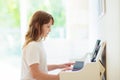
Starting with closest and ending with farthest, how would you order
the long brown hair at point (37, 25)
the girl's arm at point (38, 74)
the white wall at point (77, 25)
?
the girl's arm at point (38, 74) → the long brown hair at point (37, 25) → the white wall at point (77, 25)

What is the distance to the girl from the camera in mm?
1874

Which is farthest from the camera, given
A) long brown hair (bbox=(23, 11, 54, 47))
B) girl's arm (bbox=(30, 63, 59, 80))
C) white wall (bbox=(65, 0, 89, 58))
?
white wall (bbox=(65, 0, 89, 58))

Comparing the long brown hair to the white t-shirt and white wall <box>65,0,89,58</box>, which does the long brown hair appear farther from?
white wall <box>65,0,89,58</box>

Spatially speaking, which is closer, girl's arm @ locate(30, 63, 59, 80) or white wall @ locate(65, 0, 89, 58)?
girl's arm @ locate(30, 63, 59, 80)

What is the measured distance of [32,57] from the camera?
1.89 meters

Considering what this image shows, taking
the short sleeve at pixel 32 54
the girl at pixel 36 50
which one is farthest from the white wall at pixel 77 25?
the short sleeve at pixel 32 54

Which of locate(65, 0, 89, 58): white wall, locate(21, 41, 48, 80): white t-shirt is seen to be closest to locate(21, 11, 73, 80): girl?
locate(21, 41, 48, 80): white t-shirt

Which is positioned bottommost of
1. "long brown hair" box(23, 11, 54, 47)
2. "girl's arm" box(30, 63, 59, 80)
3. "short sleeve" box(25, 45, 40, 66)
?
"girl's arm" box(30, 63, 59, 80)

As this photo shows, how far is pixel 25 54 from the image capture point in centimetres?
193

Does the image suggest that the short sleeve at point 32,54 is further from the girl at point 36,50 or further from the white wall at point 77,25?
the white wall at point 77,25

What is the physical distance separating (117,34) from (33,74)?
0.78 m

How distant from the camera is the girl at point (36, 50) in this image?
187cm

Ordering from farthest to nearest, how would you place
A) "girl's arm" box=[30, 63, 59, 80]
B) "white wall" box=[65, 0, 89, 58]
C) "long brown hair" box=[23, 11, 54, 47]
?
"white wall" box=[65, 0, 89, 58], "long brown hair" box=[23, 11, 54, 47], "girl's arm" box=[30, 63, 59, 80]

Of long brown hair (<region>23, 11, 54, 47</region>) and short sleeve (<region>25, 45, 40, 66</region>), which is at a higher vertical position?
long brown hair (<region>23, 11, 54, 47</region>)
